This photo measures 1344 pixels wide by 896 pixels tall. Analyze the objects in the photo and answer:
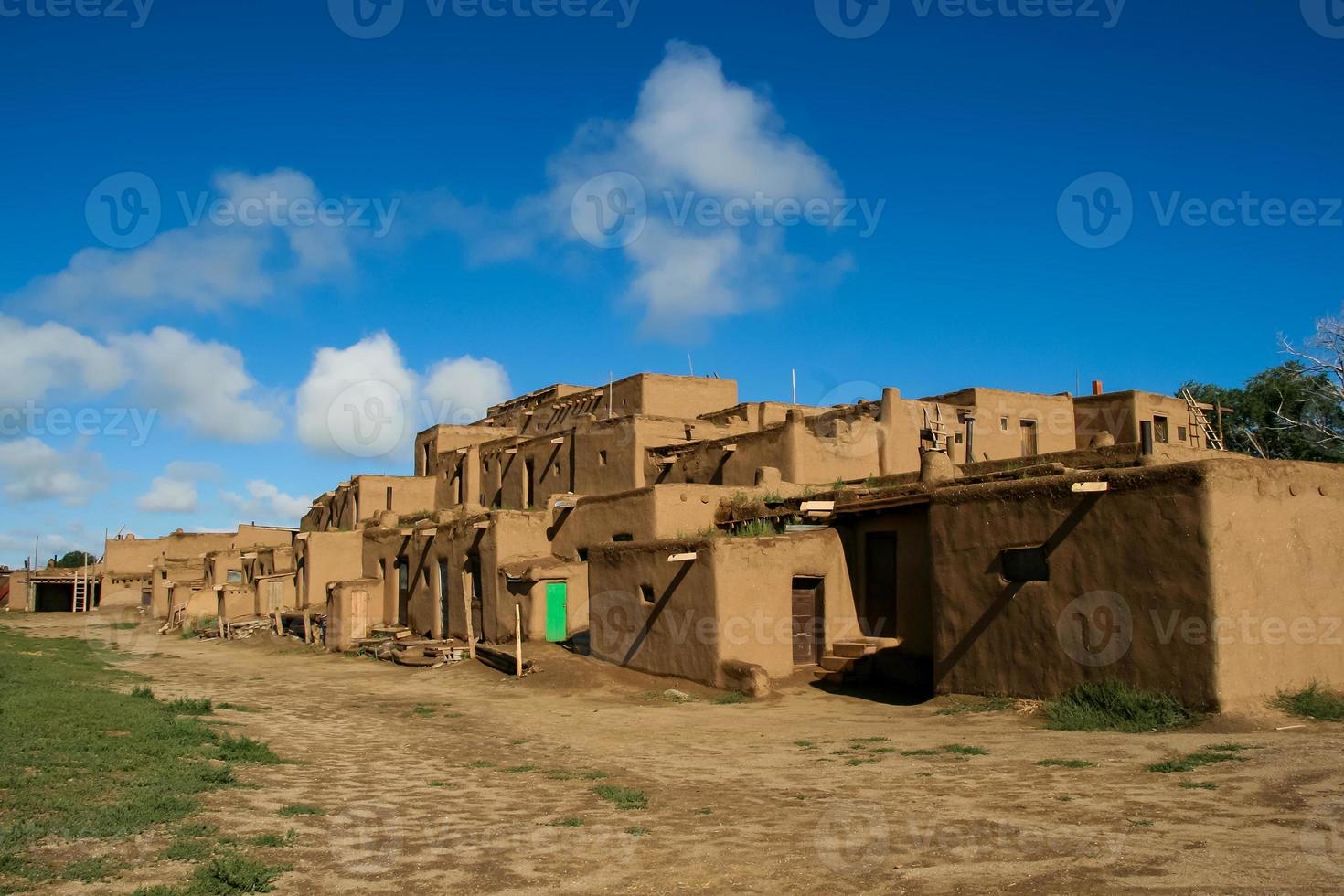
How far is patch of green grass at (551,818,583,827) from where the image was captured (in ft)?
30.0

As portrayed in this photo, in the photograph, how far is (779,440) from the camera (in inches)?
1068

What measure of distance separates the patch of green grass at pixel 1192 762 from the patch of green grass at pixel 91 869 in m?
8.82

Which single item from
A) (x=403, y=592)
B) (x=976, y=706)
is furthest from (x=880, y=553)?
(x=403, y=592)

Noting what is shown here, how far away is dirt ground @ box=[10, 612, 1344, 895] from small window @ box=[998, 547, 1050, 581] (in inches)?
83.7

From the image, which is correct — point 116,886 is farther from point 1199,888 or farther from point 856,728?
point 856,728

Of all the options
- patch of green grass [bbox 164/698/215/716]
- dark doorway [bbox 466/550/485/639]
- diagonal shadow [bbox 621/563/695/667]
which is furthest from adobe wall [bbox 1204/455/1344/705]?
dark doorway [bbox 466/550/485/639]

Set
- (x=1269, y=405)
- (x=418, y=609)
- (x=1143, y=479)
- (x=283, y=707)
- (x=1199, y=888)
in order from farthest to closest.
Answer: (x=1269, y=405)
(x=418, y=609)
(x=283, y=707)
(x=1143, y=479)
(x=1199, y=888)

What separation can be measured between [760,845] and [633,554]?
490 inches

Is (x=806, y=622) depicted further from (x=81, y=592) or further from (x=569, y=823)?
(x=81, y=592)

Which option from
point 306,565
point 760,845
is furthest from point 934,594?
point 306,565

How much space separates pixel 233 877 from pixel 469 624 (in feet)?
63.0

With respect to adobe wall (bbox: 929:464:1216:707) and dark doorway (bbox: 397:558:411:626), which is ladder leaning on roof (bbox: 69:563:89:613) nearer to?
dark doorway (bbox: 397:558:411:626)

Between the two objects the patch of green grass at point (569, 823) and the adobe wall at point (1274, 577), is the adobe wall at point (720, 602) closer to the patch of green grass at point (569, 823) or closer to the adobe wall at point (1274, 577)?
the adobe wall at point (1274, 577)

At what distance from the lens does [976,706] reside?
48.6 ft
